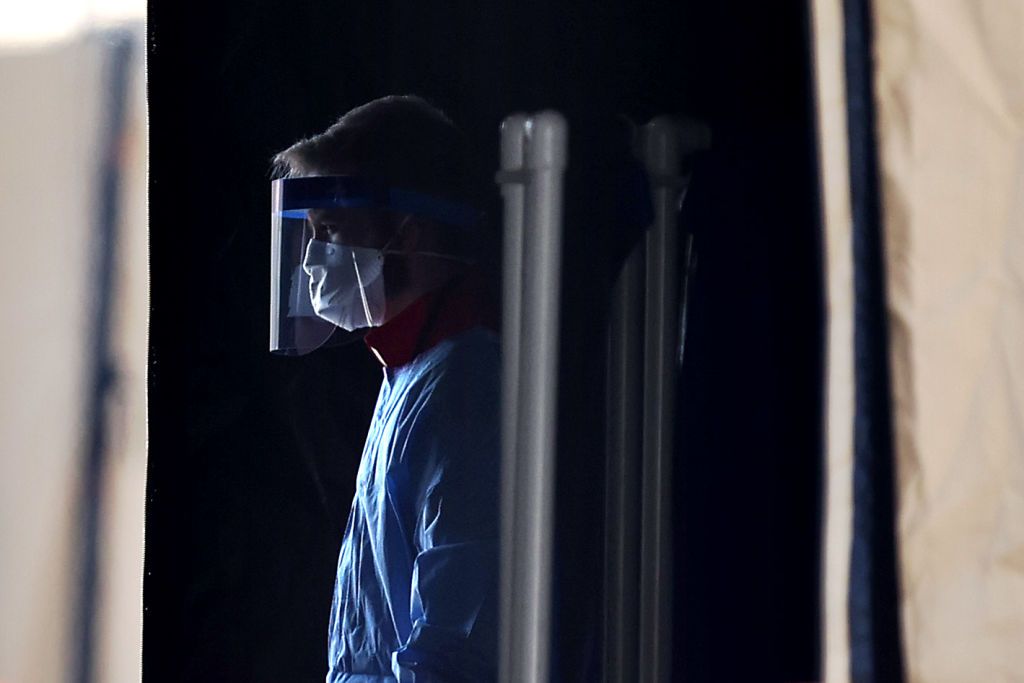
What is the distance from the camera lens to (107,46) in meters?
1.17

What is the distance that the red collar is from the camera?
1.01 metres

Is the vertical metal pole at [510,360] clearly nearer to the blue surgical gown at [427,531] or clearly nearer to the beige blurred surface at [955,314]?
the blue surgical gown at [427,531]

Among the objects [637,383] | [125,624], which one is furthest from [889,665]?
[125,624]

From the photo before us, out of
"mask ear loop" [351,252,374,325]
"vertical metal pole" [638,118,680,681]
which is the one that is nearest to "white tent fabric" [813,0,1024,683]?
"vertical metal pole" [638,118,680,681]

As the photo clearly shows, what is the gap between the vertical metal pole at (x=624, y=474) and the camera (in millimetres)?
917

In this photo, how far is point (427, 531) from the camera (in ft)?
3.25

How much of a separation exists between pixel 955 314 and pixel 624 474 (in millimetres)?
336

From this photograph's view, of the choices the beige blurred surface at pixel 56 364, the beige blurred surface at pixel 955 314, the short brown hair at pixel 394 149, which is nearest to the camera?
the beige blurred surface at pixel 955 314

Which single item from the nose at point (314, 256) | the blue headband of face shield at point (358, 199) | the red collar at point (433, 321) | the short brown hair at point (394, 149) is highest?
the short brown hair at point (394, 149)

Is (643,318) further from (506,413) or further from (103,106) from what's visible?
(103,106)

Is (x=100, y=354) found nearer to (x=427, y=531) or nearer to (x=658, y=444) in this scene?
(x=427, y=531)

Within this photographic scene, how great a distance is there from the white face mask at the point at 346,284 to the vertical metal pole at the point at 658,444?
25 centimetres

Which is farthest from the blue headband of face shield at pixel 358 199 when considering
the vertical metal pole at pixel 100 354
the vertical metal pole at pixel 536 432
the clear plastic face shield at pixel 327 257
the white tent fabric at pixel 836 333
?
the white tent fabric at pixel 836 333

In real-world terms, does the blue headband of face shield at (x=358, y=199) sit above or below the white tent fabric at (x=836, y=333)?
above
